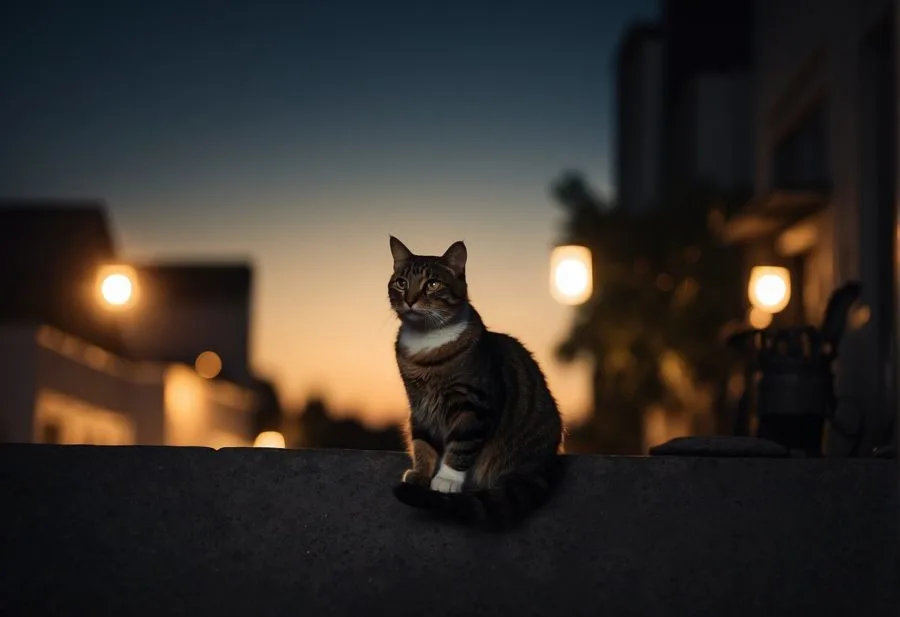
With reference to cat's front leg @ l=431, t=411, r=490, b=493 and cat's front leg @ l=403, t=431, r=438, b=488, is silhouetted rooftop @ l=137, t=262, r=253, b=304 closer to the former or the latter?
cat's front leg @ l=403, t=431, r=438, b=488

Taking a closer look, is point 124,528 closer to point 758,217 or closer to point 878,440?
point 878,440

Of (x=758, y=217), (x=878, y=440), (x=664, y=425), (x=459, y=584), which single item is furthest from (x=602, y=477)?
(x=664, y=425)

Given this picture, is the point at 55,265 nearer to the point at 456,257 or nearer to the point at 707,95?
the point at 707,95

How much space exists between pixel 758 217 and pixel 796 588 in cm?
928

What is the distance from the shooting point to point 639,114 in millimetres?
37812

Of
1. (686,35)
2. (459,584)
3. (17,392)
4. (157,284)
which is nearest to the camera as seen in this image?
(459,584)

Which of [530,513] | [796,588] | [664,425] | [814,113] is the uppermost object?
[814,113]

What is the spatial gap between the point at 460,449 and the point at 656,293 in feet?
61.9

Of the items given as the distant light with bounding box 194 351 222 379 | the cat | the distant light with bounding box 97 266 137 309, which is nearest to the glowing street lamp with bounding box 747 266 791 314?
the distant light with bounding box 97 266 137 309

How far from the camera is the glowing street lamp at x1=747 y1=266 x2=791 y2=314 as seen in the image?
12258mm

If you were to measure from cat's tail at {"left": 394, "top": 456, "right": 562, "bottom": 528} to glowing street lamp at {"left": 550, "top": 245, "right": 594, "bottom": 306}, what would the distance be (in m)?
8.28

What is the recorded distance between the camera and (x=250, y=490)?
5.09 meters

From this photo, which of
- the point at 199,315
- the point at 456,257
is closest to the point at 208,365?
the point at 199,315

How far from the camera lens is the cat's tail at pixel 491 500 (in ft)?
15.6
